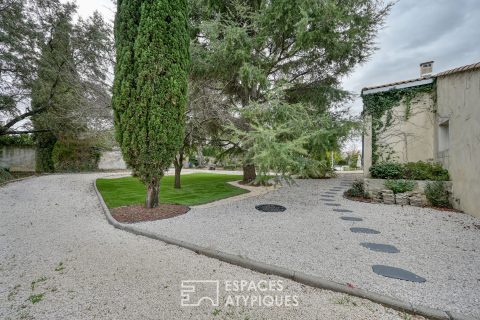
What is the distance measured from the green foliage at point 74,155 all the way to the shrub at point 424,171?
22.0 metres

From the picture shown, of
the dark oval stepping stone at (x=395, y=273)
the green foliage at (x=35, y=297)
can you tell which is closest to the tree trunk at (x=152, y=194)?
the green foliage at (x=35, y=297)

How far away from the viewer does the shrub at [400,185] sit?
7.54m

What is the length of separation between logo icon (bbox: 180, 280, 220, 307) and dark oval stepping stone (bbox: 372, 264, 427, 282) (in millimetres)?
2105

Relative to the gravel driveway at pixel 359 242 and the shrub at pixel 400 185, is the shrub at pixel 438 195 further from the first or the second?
the gravel driveway at pixel 359 242

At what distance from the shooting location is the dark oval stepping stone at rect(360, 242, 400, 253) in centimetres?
382

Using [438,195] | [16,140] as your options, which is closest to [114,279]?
[438,195]

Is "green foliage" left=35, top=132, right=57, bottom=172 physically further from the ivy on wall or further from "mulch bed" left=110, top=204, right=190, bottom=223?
the ivy on wall

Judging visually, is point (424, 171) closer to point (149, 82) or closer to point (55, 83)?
point (149, 82)

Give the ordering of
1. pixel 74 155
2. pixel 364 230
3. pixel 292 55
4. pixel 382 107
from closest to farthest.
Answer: pixel 364 230 → pixel 382 107 → pixel 292 55 → pixel 74 155

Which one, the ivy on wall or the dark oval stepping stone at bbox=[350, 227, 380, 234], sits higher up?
the ivy on wall

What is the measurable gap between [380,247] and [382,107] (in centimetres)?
671

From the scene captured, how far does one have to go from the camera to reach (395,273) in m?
3.01

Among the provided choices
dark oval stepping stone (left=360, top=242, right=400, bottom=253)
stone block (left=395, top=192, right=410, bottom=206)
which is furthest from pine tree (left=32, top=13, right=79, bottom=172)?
stone block (left=395, top=192, right=410, bottom=206)

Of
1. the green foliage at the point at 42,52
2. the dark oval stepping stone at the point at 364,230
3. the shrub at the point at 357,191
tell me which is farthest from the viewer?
the green foliage at the point at 42,52
